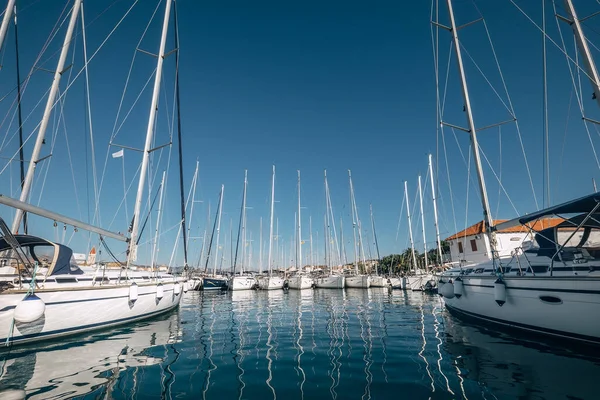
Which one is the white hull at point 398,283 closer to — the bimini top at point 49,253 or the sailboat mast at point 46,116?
the bimini top at point 49,253

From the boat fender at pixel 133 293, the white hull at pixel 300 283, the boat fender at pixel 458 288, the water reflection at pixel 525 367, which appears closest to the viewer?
the water reflection at pixel 525 367

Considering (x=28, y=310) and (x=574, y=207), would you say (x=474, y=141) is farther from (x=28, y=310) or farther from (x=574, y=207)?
(x=28, y=310)

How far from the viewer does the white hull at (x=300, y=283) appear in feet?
119

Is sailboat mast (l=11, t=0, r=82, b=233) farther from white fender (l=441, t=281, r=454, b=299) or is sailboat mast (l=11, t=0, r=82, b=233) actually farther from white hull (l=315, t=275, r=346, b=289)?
white hull (l=315, t=275, r=346, b=289)

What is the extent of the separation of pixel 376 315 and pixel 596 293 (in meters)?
8.26

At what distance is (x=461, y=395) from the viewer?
452 centimetres

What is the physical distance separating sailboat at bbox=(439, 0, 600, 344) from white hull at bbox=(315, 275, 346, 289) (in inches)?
1029

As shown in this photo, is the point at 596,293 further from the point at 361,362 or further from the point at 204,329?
the point at 204,329

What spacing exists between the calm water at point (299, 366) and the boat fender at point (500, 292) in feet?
3.32

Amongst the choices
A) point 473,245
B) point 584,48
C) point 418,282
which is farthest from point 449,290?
point 473,245

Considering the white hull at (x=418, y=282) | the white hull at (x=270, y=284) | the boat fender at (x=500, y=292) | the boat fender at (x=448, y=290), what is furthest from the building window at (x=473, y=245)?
the boat fender at (x=500, y=292)

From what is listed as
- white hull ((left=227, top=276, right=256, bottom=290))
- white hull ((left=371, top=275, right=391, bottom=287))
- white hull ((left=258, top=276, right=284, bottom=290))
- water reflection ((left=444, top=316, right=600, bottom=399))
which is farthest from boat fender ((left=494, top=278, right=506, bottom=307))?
white hull ((left=371, top=275, right=391, bottom=287))

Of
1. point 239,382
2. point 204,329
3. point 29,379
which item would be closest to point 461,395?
point 239,382

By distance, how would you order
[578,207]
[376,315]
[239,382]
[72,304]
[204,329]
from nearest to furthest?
1. [239,382]
2. [578,207]
3. [72,304]
4. [204,329]
5. [376,315]
